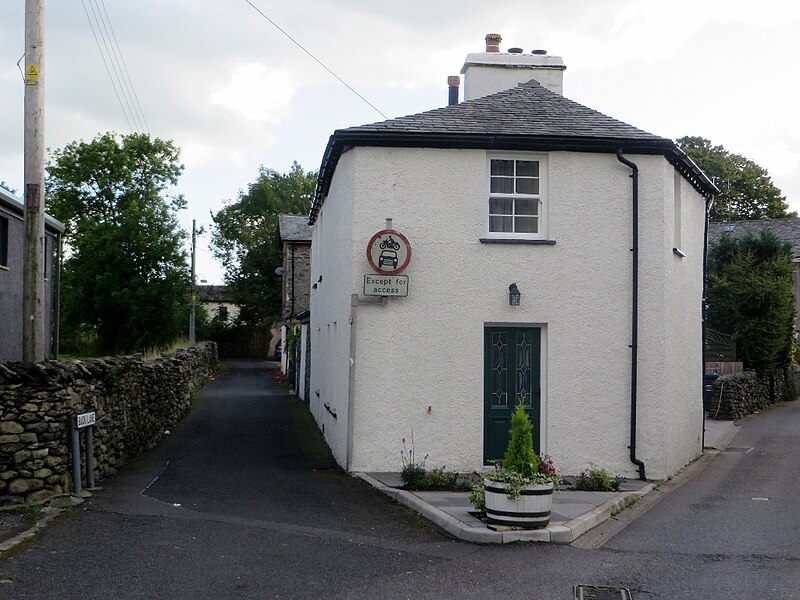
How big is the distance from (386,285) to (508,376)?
236 cm

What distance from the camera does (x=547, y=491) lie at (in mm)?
9469

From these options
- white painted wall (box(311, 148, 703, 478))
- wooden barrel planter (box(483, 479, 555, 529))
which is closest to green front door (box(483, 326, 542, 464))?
white painted wall (box(311, 148, 703, 478))

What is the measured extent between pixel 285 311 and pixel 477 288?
33.2 meters

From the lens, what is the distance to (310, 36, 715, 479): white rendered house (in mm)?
13641

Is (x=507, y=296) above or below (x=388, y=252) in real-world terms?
below

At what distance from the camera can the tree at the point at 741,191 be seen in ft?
188

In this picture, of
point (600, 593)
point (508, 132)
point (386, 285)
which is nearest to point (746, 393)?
point (508, 132)

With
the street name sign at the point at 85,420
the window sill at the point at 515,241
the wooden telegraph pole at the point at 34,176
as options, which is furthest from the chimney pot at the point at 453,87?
the street name sign at the point at 85,420

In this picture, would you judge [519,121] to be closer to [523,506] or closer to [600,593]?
[523,506]

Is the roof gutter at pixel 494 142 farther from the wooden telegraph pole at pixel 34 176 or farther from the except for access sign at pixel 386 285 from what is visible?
the wooden telegraph pole at pixel 34 176

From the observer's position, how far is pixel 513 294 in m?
13.7

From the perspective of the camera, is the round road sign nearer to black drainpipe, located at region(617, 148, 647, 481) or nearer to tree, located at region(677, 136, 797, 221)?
black drainpipe, located at region(617, 148, 647, 481)

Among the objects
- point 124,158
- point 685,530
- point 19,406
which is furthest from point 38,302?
point 124,158

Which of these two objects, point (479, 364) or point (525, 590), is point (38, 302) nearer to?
point (479, 364)
